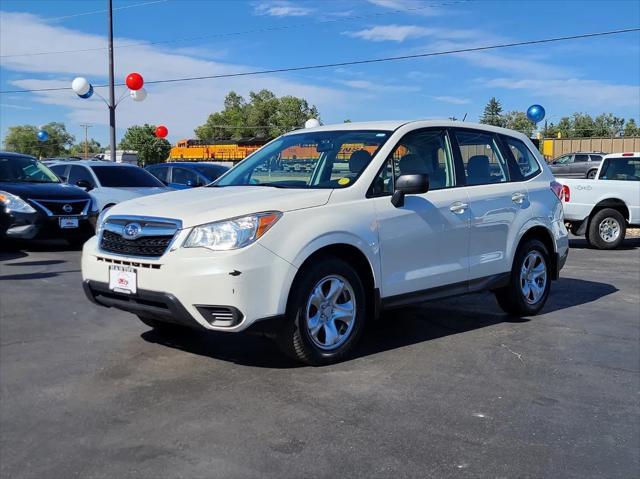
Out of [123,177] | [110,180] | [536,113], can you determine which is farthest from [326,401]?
[536,113]

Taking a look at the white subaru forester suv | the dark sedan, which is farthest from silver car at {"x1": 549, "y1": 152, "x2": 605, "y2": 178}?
the white subaru forester suv

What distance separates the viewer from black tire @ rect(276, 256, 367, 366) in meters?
4.53

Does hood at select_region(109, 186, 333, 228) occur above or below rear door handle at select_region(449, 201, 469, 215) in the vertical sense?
above

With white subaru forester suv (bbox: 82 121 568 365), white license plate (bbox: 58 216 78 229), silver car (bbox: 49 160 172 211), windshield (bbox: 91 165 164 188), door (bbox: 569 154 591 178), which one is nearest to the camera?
white subaru forester suv (bbox: 82 121 568 365)

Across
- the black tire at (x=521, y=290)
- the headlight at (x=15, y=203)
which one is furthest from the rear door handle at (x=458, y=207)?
the headlight at (x=15, y=203)

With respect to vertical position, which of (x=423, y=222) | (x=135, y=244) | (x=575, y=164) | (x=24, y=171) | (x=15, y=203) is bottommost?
(x=15, y=203)

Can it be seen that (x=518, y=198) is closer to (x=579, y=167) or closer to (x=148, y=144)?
(x=579, y=167)

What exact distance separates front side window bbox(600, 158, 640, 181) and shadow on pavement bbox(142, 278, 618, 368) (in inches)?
226

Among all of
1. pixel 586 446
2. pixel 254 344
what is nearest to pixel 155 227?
pixel 254 344

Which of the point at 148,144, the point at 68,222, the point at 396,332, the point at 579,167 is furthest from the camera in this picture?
the point at 148,144

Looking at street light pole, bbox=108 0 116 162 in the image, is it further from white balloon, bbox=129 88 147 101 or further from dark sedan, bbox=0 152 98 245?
dark sedan, bbox=0 152 98 245

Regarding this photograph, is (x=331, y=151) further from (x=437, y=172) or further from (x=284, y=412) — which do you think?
(x=284, y=412)

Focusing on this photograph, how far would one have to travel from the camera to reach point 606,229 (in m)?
12.7

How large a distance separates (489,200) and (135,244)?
3197mm
